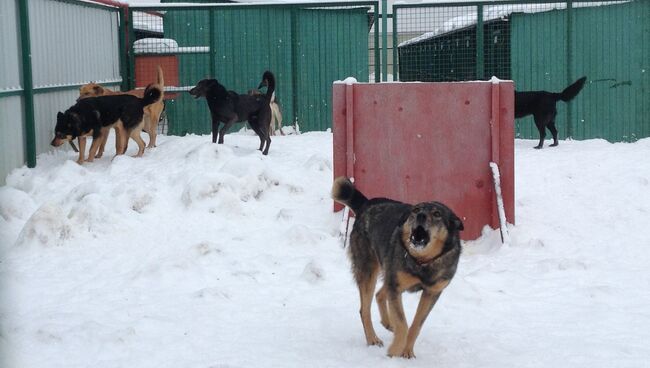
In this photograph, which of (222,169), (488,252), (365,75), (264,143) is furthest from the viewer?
(365,75)

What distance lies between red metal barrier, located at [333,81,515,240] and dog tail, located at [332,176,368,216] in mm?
3317

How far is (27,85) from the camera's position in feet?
38.2

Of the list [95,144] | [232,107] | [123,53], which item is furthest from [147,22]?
[95,144]

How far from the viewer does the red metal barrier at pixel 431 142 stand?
9.21 metres

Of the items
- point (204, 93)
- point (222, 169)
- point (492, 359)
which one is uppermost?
point (204, 93)

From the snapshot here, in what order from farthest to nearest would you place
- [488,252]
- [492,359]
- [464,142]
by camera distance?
1. [464,142]
2. [488,252]
3. [492,359]

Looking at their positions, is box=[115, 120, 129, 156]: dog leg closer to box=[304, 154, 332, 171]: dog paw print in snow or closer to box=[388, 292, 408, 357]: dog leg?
box=[304, 154, 332, 171]: dog paw print in snow

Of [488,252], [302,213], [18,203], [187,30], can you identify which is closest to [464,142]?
[488,252]

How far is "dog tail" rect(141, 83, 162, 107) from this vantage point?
1288 centimetres

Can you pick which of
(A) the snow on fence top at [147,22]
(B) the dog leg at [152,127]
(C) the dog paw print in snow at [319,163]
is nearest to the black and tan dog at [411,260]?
(C) the dog paw print in snow at [319,163]

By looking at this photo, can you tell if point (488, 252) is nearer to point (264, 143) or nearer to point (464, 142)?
point (464, 142)

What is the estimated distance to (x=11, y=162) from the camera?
11.3 metres

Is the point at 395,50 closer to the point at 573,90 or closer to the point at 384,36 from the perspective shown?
the point at 384,36

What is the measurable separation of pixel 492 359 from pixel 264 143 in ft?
25.6
